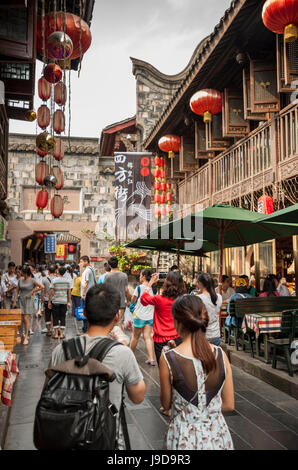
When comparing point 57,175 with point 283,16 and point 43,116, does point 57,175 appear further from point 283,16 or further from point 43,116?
point 283,16

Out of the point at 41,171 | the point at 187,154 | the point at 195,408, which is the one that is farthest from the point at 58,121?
the point at 187,154

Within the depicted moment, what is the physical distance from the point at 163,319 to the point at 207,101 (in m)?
7.64

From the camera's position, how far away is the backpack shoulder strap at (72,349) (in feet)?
7.11

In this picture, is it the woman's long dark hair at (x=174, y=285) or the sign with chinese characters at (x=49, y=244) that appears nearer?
the woman's long dark hair at (x=174, y=285)

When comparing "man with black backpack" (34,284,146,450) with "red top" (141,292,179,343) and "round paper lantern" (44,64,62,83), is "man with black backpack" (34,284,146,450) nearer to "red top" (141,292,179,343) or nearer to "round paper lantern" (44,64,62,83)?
"red top" (141,292,179,343)

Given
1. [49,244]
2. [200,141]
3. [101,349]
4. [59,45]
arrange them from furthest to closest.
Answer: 1. [49,244]
2. [200,141]
3. [59,45]
4. [101,349]

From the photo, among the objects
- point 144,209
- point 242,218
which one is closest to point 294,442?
point 242,218

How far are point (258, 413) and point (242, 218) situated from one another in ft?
10.1

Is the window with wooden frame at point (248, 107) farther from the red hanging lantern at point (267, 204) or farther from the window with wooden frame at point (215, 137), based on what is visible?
the window with wooden frame at point (215, 137)

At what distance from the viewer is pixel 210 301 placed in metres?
5.29

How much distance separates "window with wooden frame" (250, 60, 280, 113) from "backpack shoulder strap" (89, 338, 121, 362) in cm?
815

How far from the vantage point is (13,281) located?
1395 centimetres

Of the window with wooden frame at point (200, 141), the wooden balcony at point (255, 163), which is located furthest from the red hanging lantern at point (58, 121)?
the window with wooden frame at point (200, 141)

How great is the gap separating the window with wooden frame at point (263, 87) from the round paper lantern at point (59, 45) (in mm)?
4435
